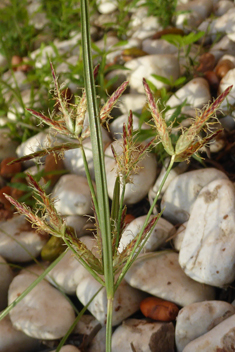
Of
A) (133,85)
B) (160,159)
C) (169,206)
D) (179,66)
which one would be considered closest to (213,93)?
(179,66)

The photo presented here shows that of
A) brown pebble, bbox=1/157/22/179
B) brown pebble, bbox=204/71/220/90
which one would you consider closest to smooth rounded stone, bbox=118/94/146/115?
brown pebble, bbox=204/71/220/90

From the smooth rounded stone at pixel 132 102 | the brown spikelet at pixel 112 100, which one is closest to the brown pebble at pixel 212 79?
the smooth rounded stone at pixel 132 102

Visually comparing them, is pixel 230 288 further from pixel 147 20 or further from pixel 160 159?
pixel 147 20

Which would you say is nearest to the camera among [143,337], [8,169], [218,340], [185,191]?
[218,340]

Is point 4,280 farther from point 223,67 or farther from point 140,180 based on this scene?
point 223,67

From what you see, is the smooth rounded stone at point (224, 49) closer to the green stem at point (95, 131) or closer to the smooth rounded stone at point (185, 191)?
the smooth rounded stone at point (185, 191)

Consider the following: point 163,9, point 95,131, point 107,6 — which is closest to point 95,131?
point 95,131

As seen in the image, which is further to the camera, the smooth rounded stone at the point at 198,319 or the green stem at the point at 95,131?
the smooth rounded stone at the point at 198,319
